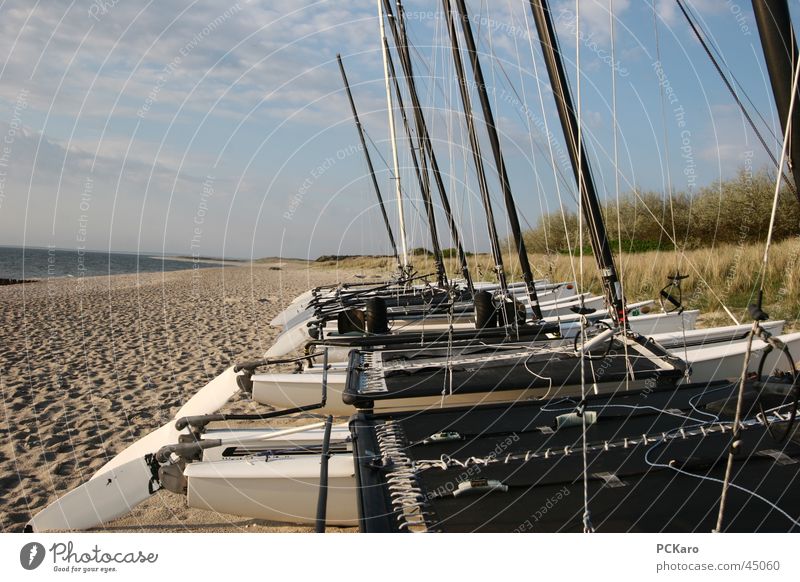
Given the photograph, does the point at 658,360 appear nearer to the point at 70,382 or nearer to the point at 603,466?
the point at 603,466

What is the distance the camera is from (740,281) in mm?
9852

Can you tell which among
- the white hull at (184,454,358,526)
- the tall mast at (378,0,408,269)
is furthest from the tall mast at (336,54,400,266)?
the white hull at (184,454,358,526)

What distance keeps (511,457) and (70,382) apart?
654cm

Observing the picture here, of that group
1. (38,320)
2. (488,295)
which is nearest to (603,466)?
(488,295)

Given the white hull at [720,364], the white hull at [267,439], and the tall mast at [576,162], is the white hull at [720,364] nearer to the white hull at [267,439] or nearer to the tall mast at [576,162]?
the tall mast at [576,162]

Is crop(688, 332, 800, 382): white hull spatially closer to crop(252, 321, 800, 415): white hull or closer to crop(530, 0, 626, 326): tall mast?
crop(252, 321, 800, 415): white hull

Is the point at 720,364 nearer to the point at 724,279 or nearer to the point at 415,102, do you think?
the point at 724,279

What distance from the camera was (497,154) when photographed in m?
7.27

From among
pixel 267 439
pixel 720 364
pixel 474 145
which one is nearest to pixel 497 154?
pixel 474 145

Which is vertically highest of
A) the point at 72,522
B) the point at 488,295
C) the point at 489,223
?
the point at 489,223

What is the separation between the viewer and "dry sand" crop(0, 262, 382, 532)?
13.0 ft
